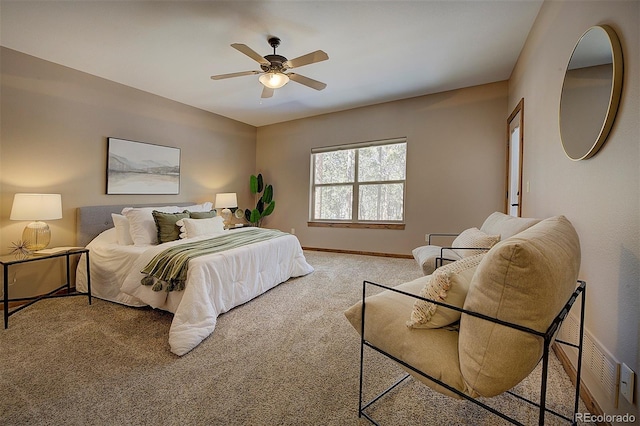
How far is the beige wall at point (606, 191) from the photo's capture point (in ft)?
3.78

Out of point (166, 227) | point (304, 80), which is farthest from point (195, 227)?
point (304, 80)

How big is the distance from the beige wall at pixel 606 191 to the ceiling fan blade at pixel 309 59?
1733 mm

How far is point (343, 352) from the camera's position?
1.96 metres

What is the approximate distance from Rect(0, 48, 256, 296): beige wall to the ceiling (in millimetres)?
202

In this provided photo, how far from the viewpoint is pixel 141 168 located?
402 centimetres

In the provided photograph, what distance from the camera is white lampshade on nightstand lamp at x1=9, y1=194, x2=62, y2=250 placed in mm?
2582

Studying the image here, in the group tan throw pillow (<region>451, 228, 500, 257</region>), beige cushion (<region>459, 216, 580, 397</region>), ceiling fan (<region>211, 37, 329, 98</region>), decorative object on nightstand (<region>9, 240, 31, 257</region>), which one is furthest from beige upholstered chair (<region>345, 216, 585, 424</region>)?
decorative object on nightstand (<region>9, 240, 31, 257</region>)

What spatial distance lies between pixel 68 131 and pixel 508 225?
4737mm

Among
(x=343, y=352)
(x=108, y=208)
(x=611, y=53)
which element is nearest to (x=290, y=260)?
(x=343, y=352)

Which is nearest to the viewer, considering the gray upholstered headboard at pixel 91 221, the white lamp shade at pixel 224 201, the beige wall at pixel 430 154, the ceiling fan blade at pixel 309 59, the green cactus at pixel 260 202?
the ceiling fan blade at pixel 309 59

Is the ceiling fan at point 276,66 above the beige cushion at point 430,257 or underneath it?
above

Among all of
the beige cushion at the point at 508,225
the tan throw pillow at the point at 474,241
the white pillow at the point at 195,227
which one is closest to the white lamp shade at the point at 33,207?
the white pillow at the point at 195,227

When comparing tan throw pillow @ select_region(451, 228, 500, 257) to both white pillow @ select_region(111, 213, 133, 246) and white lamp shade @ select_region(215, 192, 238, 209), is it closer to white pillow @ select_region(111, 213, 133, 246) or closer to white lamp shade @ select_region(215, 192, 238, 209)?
white pillow @ select_region(111, 213, 133, 246)

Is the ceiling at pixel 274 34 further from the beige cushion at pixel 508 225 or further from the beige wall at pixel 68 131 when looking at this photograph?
the beige cushion at pixel 508 225
